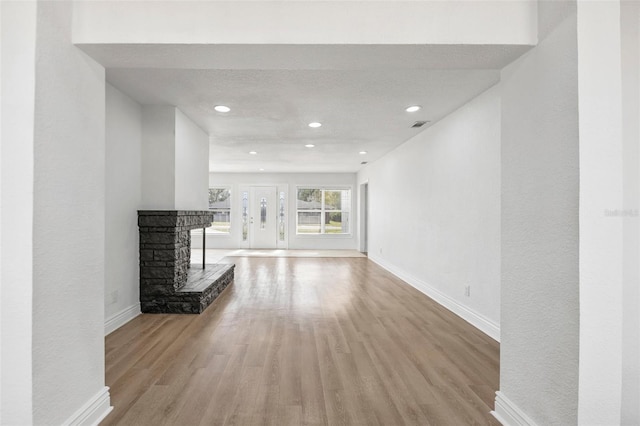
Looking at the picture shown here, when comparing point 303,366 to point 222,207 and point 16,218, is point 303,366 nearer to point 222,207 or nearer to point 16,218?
point 16,218

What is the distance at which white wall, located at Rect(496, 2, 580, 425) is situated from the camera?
139 centimetres

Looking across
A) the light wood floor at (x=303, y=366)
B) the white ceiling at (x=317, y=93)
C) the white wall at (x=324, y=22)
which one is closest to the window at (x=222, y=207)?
the white ceiling at (x=317, y=93)

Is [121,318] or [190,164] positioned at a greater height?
[190,164]

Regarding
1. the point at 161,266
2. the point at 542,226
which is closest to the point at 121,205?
the point at 161,266

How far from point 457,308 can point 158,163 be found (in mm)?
3784

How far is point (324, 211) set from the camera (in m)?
9.86

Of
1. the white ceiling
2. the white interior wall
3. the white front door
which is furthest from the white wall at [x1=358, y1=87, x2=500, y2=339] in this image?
the white front door

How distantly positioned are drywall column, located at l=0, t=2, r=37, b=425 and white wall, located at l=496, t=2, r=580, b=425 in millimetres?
2294

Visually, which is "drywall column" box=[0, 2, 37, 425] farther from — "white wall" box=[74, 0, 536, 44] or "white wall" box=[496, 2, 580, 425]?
"white wall" box=[496, 2, 580, 425]

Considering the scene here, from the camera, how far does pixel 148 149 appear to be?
3.75 meters

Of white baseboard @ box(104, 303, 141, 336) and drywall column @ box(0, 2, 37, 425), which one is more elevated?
drywall column @ box(0, 2, 37, 425)

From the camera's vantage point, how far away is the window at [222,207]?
981 centimetres

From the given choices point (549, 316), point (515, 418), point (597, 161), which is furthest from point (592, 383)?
A: point (597, 161)

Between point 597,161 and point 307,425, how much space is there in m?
1.86
